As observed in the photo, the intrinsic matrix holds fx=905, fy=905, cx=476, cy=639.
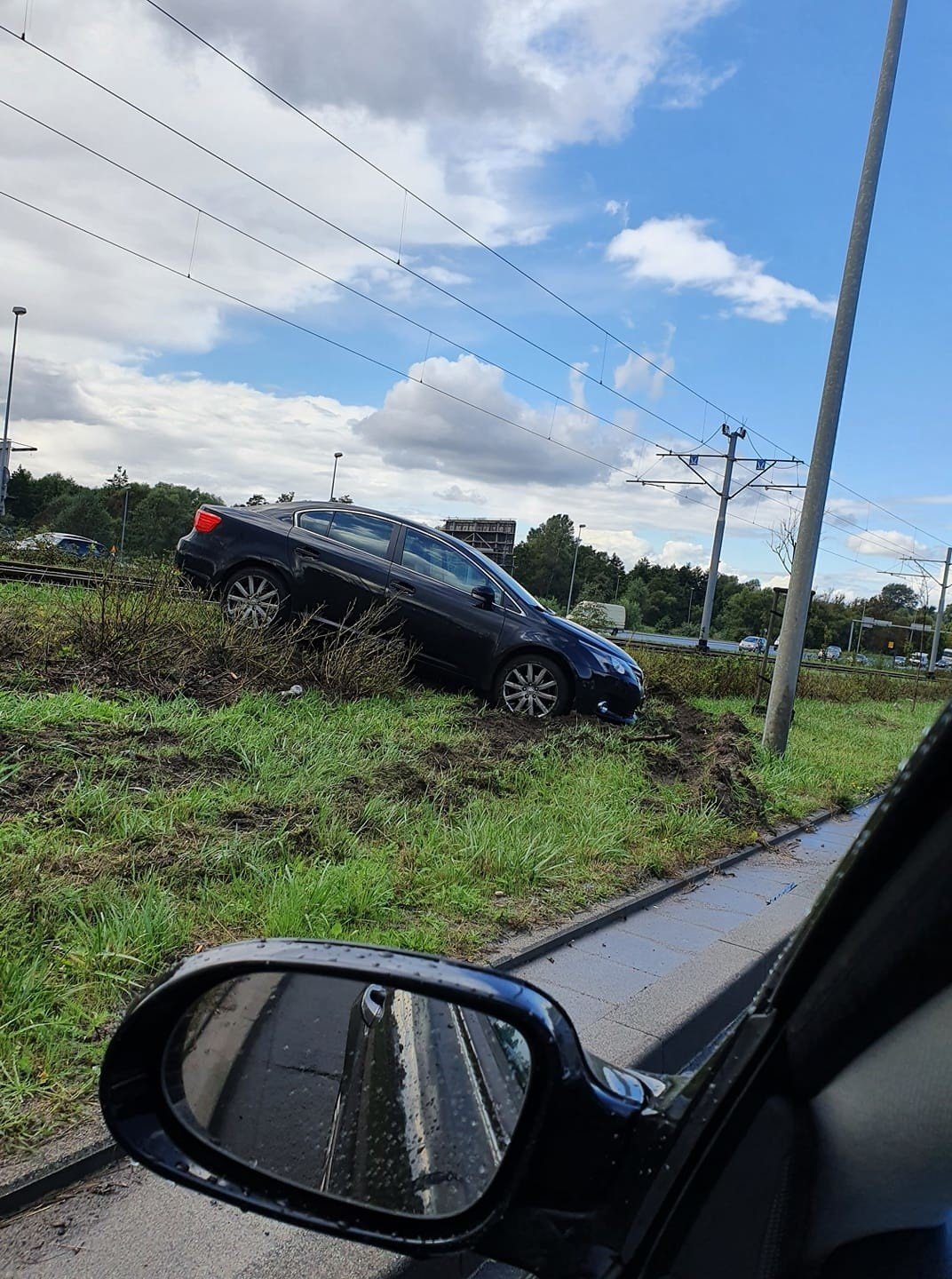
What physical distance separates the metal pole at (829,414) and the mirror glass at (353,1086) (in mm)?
7858

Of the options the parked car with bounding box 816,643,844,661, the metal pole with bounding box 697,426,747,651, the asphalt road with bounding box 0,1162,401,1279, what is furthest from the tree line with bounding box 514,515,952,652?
the asphalt road with bounding box 0,1162,401,1279

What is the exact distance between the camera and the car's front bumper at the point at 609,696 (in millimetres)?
8617

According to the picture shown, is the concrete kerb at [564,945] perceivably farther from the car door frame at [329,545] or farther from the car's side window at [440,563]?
the car door frame at [329,545]

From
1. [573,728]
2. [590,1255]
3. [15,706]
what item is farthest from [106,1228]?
[573,728]

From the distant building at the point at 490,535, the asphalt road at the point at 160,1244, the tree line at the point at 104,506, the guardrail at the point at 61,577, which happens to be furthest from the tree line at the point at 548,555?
the asphalt road at the point at 160,1244

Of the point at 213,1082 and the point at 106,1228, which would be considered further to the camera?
the point at 106,1228

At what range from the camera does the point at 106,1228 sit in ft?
6.10

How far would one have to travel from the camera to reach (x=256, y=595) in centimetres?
860

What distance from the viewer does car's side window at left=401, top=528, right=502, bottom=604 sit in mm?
8867

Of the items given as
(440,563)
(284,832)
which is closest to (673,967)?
(284,832)

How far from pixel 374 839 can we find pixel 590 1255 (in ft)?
11.9

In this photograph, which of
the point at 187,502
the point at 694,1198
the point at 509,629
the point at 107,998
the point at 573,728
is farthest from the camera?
the point at 187,502

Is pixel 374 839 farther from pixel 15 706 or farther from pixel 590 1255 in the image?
pixel 590 1255

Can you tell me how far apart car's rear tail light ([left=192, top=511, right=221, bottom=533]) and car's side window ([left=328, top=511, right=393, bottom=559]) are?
109 centimetres
